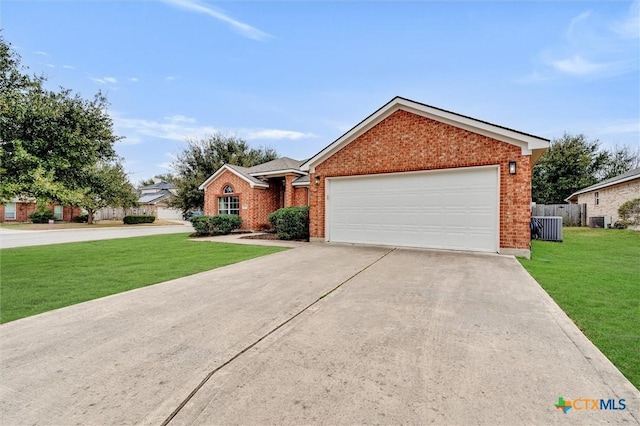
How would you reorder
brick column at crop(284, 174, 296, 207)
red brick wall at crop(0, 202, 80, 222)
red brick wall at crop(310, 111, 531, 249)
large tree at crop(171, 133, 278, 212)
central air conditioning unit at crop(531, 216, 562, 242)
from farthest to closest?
red brick wall at crop(0, 202, 80, 222) < large tree at crop(171, 133, 278, 212) < brick column at crop(284, 174, 296, 207) < central air conditioning unit at crop(531, 216, 562, 242) < red brick wall at crop(310, 111, 531, 249)

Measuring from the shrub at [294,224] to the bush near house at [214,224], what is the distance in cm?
454

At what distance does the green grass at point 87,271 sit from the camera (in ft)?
14.8

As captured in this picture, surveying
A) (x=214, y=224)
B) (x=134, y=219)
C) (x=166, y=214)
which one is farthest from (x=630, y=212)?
(x=166, y=214)

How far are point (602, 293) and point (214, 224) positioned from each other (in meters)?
14.8

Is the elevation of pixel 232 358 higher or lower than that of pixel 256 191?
lower

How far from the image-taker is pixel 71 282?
18.4ft

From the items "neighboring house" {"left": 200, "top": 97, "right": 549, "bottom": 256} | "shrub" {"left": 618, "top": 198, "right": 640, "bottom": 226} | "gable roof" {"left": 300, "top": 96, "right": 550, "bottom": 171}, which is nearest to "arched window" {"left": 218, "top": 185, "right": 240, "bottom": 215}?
"neighboring house" {"left": 200, "top": 97, "right": 549, "bottom": 256}

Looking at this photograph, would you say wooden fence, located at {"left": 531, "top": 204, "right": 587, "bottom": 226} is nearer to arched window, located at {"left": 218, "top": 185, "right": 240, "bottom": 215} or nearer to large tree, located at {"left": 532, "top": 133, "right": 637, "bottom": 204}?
large tree, located at {"left": 532, "top": 133, "right": 637, "bottom": 204}

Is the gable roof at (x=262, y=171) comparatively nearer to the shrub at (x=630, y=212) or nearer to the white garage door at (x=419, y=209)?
the white garage door at (x=419, y=209)

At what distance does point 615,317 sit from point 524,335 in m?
1.59

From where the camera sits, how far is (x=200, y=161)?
30281 millimetres

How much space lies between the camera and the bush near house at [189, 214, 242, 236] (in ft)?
48.9

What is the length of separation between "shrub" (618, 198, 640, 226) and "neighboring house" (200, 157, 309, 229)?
1757 centimetres

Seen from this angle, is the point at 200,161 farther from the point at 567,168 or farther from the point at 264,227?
the point at 567,168
